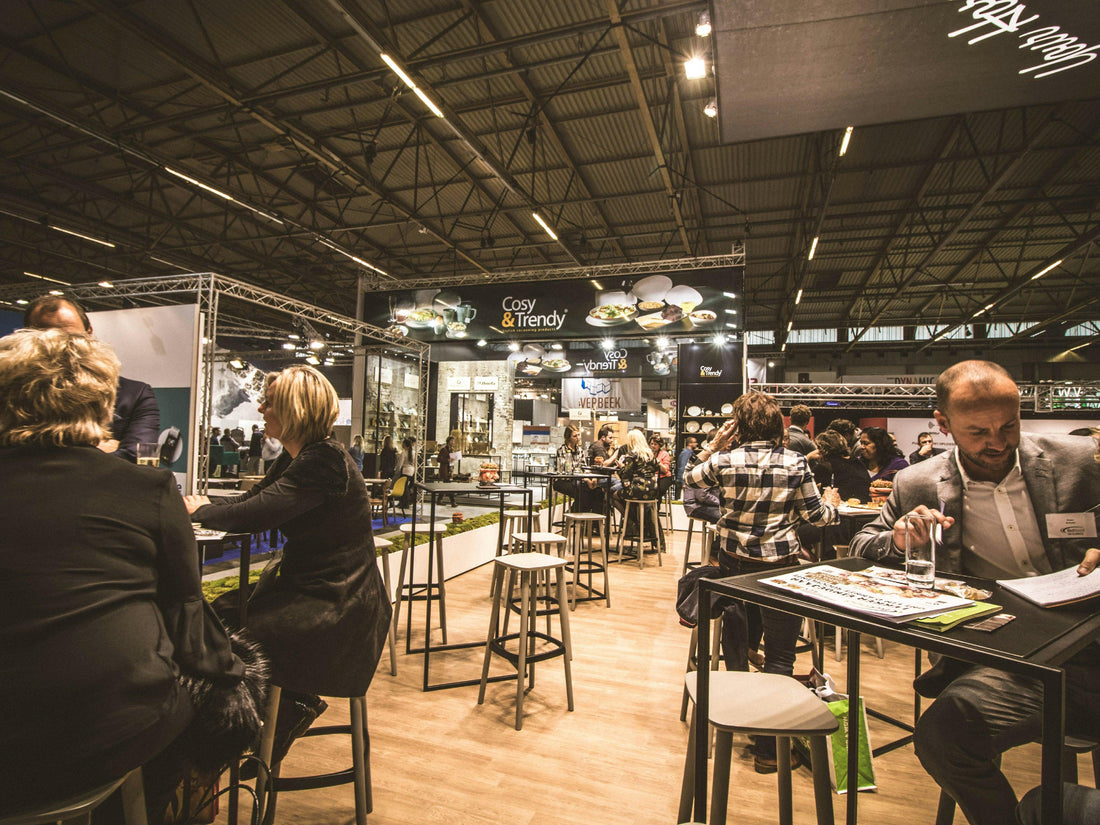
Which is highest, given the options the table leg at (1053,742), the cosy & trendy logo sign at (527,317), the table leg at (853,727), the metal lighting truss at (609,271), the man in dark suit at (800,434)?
the metal lighting truss at (609,271)

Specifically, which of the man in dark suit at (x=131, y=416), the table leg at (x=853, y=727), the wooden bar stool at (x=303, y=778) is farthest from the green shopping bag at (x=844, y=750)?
the man in dark suit at (x=131, y=416)

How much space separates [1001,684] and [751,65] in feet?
11.9

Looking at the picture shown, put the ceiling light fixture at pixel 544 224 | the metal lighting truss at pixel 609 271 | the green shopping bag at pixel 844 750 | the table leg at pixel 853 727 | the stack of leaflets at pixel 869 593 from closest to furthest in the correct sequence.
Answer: the stack of leaflets at pixel 869 593 → the table leg at pixel 853 727 → the green shopping bag at pixel 844 750 → the ceiling light fixture at pixel 544 224 → the metal lighting truss at pixel 609 271

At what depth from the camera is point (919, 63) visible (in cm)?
350

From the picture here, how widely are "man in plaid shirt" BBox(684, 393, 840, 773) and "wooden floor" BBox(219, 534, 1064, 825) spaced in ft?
1.36

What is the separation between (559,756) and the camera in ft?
8.12

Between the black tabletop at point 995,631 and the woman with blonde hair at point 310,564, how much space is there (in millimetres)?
1203

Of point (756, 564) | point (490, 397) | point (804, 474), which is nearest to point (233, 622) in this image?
point (756, 564)

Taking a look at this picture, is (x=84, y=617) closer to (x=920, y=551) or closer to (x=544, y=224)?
(x=920, y=551)

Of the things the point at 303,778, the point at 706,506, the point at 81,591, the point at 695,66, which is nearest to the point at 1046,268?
the point at 695,66

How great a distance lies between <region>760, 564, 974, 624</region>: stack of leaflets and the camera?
1084mm

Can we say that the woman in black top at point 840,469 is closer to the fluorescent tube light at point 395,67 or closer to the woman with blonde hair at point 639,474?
the woman with blonde hair at point 639,474

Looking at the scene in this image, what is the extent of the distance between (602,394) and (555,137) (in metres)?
6.12

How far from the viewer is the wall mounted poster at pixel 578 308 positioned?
30.7 feet
